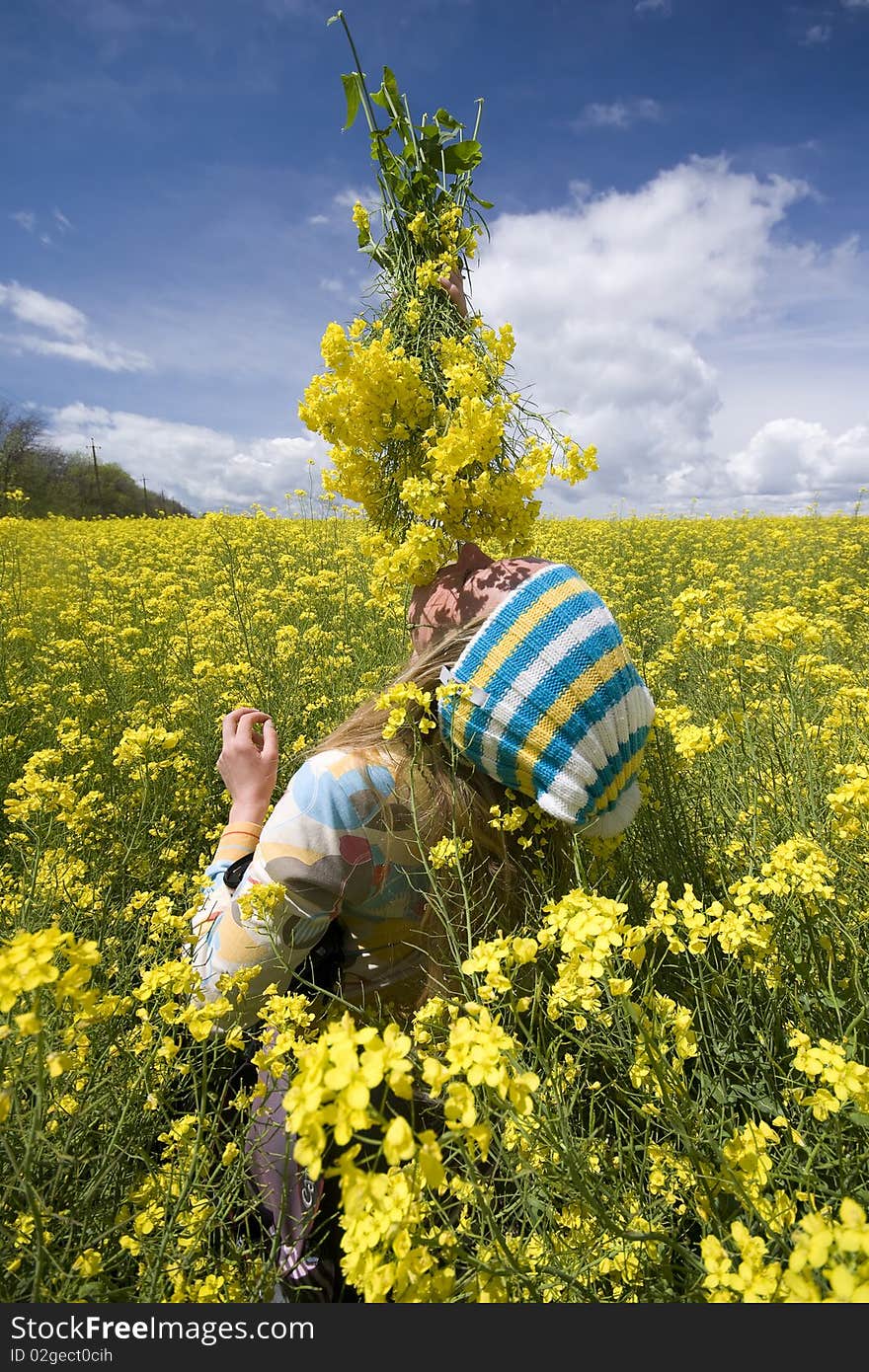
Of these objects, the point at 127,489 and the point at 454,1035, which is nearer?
the point at 454,1035

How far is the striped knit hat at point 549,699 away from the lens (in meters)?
1.21

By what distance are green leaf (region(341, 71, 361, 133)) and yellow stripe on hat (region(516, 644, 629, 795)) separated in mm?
1506

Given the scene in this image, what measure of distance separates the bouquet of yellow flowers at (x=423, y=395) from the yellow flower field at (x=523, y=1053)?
29 centimetres

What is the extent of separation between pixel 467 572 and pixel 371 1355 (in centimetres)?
131

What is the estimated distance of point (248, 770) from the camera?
1650 millimetres

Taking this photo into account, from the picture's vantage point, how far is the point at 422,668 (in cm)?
142

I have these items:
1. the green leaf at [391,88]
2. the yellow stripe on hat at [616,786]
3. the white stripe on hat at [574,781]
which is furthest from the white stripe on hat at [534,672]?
the green leaf at [391,88]

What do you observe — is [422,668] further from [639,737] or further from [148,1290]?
[148,1290]

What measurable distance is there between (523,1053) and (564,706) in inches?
33.2

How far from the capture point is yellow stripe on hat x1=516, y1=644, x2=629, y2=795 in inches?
47.6

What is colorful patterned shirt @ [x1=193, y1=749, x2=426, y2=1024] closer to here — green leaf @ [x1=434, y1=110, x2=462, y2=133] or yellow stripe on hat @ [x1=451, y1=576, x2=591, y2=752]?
yellow stripe on hat @ [x1=451, y1=576, x2=591, y2=752]

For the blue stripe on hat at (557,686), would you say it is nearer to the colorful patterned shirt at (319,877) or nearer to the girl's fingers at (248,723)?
the colorful patterned shirt at (319,877)

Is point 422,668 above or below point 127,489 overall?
below

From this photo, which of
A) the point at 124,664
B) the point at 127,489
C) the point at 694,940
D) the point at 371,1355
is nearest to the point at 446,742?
the point at 694,940
